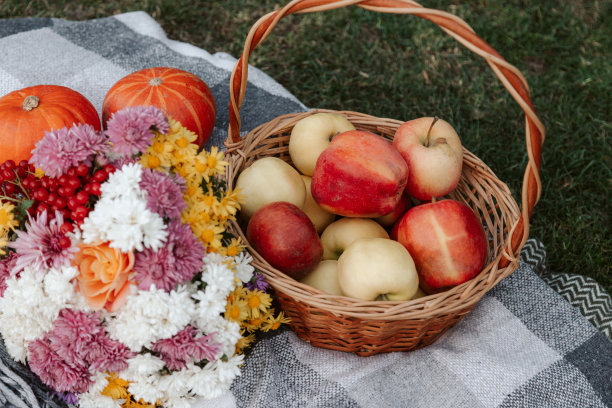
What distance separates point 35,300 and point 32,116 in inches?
27.4

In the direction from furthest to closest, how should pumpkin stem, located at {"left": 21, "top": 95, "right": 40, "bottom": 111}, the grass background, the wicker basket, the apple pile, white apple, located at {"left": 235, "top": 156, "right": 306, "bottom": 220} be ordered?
1. the grass background
2. pumpkin stem, located at {"left": 21, "top": 95, "right": 40, "bottom": 111}
3. white apple, located at {"left": 235, "top": 156, "right": 306, "bottom": 220}
4. the apple pile
5. the wicker basket

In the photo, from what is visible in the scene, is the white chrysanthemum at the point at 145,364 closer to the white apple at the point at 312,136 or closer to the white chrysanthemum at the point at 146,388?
the white chrysanthemum at the point at 146,388

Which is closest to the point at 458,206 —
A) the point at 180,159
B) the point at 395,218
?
the point at 395,218

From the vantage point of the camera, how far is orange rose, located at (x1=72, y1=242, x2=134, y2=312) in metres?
0.85

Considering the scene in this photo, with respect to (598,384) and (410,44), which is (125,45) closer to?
(410,44)

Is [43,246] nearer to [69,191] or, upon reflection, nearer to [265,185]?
[69,191]

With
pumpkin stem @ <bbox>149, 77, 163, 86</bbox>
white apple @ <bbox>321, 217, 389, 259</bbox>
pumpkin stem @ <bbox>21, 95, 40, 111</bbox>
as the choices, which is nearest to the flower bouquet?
white apple @ <bbox>321, 217, 389, 259</bbox>

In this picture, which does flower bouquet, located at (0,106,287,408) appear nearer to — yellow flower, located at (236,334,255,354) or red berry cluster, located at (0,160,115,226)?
red berry cluster, located at (0,160,115,226)

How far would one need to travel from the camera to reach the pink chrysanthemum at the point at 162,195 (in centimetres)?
88

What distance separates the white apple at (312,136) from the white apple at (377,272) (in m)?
0.34

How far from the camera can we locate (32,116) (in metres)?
1.37

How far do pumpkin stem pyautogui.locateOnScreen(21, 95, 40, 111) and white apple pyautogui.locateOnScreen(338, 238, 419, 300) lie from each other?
92cm

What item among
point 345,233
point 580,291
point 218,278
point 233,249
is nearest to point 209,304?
point 218,278

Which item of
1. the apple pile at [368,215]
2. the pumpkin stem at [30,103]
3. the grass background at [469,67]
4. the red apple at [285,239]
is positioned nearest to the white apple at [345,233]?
the apple pile at [368,215]
